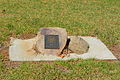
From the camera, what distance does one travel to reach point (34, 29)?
8328mm

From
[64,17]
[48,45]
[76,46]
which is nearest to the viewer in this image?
[48,45]

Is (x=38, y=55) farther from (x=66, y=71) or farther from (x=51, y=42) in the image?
(x=66, y=71)

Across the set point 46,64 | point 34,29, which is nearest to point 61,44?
point 46,64

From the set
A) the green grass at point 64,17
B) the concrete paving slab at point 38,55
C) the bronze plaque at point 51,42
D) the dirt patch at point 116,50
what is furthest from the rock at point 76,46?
the green grass at point 64,17

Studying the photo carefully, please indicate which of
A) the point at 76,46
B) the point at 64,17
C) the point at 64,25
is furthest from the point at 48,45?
the point at 64,17

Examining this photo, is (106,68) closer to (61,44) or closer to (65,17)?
(61,44)

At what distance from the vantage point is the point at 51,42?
6688 millimetres

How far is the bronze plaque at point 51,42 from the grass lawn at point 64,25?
0.52m

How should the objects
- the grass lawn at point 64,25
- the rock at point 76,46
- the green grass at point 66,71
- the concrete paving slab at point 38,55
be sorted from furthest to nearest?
the rock at point 76,46
the concrete paving slab at point 38,55
the grass lawn at point 64,25
the green grass at point 66,71

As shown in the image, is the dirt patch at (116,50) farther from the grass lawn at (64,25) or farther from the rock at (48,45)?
the rock at (48,45)

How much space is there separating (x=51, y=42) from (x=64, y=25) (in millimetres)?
2346

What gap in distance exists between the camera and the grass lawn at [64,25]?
5.80 metres

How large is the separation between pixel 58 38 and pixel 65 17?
3319mm

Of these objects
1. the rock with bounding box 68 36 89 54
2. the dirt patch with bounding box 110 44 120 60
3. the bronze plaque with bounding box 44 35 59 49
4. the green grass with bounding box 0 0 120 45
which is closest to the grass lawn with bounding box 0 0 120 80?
the green grass with bounding box 0 0 120 45
